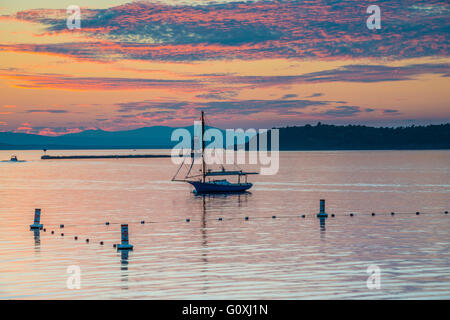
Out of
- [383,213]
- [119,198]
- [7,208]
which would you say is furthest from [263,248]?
[119,198]

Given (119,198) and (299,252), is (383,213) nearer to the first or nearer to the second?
(299,252)

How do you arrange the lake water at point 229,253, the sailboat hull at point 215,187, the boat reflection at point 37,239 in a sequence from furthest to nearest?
the sailboat hull at point 215,187 → the boat reflection at point 37,239 → the lake water at point 229,253

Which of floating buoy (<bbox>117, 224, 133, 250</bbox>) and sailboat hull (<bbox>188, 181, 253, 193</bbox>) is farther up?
sailboat hull (<bbox>188, 181, 253, 193</bbox>)

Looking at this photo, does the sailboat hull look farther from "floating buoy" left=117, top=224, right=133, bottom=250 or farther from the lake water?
"floating buoy" left=117, top=224, right=133, bottom=250

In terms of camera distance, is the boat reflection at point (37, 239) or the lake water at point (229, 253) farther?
the boat reflection at point (37, 239)

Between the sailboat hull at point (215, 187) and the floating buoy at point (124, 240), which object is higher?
the sailboat hull at point (215, 187)

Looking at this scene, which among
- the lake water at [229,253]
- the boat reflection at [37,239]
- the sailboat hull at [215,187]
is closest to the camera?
the lake water at [229,253]

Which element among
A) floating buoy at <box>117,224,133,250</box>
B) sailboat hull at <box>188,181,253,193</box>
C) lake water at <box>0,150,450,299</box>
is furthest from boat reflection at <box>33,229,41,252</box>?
sailboat hull at <box>188,181,253,193</box>

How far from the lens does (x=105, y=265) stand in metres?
34.8

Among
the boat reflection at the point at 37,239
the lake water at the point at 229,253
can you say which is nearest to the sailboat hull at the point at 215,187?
the lake water at the point at 229,253

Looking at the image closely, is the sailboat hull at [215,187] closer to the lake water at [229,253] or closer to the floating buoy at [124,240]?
the lake water at [229,253]

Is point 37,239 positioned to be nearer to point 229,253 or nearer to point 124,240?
point 124,240

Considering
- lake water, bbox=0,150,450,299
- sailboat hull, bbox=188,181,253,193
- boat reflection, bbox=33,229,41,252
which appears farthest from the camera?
sailboat hull, bbox=188,181,253,193
